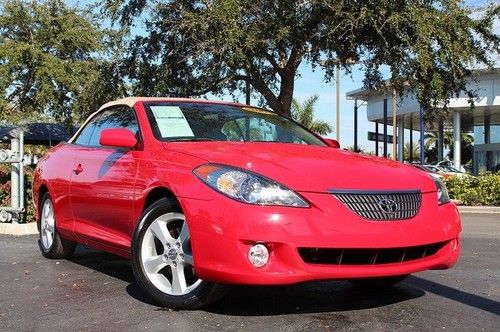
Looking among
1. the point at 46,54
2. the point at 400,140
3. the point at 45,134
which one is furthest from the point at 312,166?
the point at 400,140

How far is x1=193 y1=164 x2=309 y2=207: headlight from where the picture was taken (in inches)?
152

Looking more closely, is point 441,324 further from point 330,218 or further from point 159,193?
point 159,193

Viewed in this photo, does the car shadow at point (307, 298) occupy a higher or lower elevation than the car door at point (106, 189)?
lower

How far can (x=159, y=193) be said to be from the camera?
4.55 meters

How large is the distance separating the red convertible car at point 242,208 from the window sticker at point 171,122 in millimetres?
15

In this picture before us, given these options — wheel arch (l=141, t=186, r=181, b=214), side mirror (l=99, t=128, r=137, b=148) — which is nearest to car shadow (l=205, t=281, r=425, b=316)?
wheel arch (l=141, t=186, r=181, b=214)

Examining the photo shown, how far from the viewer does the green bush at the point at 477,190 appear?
16172 millimetres

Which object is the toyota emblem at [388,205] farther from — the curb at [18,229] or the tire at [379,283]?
the curb at [18,229]

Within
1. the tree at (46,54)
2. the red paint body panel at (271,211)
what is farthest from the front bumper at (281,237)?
the tree at (46,54)

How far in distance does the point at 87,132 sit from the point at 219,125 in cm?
168

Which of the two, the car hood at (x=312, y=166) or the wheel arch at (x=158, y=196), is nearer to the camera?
the car hood at (x=312, y=166)

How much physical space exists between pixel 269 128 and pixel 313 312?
1.87 metres

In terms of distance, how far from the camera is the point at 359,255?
3.99 metres

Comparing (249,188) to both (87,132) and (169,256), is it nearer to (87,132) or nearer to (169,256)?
(169,256)
